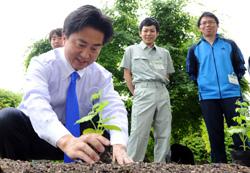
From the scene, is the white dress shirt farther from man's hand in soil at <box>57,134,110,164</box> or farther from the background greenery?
the background greenery

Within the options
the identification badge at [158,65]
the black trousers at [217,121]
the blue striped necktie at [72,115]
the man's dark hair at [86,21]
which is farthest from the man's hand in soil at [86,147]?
the identification badge at [158,65]

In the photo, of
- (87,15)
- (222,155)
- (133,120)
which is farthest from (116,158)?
(133,120)

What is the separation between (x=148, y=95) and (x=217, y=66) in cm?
89

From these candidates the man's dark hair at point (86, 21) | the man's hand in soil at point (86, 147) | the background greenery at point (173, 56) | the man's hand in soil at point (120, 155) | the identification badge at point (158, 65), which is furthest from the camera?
the background greenery at point (173, 56)

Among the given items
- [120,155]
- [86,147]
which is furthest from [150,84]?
[86,147]

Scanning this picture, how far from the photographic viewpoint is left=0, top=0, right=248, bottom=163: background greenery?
608 cm

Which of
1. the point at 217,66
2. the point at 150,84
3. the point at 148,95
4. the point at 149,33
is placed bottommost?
the point at 148,95

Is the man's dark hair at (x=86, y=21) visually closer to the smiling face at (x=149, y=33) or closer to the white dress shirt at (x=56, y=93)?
the white dress shirt at (x=56, y=93)

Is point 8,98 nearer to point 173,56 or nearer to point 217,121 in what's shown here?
point 173,56

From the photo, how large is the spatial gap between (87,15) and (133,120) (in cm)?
261

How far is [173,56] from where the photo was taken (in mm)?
6312

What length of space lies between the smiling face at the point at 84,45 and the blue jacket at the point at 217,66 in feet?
6.89

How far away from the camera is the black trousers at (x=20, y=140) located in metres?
2.25

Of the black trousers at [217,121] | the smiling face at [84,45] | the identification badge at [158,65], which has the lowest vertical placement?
the black trousers at [217,121]
